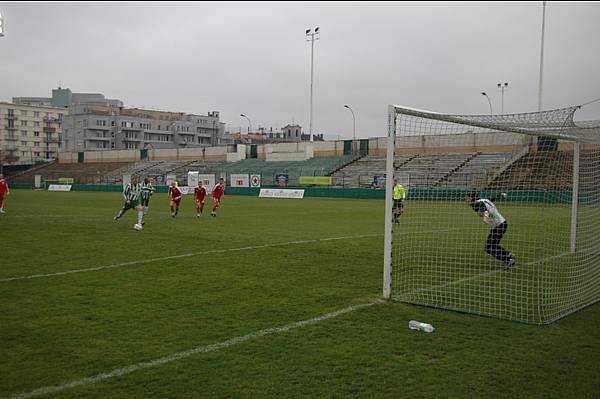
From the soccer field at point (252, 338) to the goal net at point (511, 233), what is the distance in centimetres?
71

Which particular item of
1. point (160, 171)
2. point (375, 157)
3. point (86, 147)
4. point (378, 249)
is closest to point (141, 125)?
point (86, 147)

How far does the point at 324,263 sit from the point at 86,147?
337 feet

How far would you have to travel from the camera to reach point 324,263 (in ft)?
34.9

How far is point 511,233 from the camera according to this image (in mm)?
16203

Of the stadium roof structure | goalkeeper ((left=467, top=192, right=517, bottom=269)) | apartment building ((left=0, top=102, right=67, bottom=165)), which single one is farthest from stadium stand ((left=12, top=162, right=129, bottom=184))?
Answer: the stadium roof structure

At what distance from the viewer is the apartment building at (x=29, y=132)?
4281 inches

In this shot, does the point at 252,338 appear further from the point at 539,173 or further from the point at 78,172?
the point at 78,172

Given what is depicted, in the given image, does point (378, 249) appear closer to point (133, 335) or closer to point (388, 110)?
point (388, 110)

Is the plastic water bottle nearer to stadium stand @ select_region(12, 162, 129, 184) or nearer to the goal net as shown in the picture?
the goal net

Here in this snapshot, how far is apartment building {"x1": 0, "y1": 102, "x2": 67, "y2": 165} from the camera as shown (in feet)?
357

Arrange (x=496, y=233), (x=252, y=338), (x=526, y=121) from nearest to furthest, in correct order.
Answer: (x=252, y=338)
(x=526, y=121)
(x=496, y=233)

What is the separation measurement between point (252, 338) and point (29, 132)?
413 ft

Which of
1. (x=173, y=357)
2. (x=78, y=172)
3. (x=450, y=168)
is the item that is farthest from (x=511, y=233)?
(x=78, y=172)

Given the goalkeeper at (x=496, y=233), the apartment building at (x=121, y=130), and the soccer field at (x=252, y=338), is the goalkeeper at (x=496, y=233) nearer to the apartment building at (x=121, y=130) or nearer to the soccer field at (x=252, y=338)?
the soccer field at (x=252, y=338)
